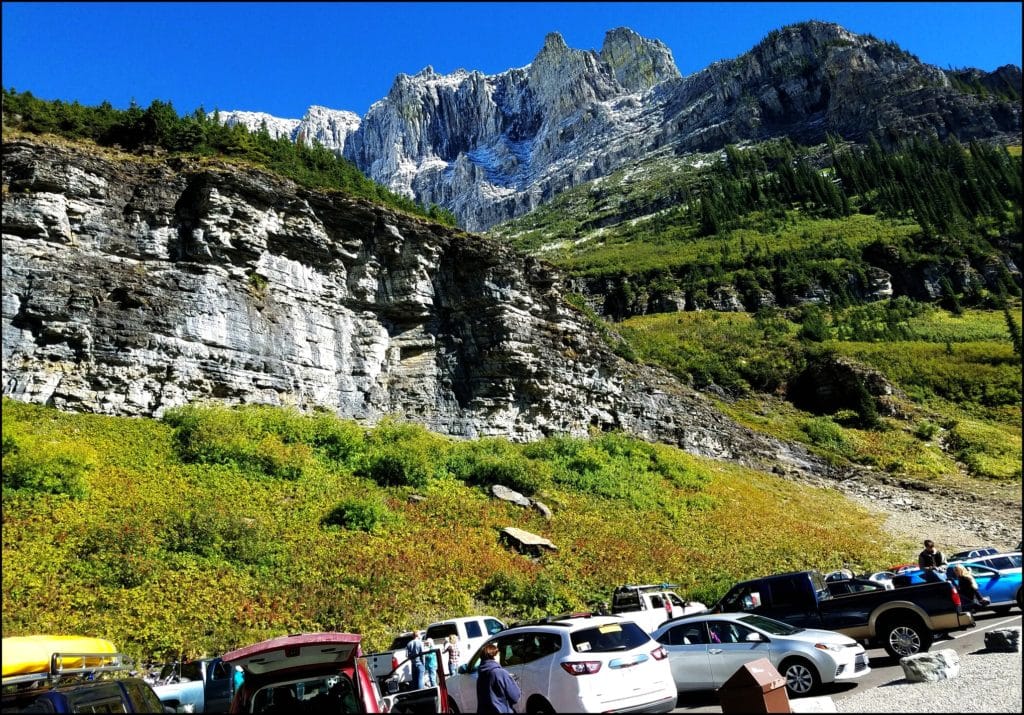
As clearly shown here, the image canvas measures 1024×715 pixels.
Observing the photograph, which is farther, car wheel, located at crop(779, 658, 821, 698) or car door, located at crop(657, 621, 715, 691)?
car door, located at crop(657, 621, 715, 691)

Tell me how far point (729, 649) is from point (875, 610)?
3.59 meters

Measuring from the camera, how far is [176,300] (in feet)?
91.6

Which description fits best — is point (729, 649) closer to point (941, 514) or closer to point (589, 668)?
point (589, 668)

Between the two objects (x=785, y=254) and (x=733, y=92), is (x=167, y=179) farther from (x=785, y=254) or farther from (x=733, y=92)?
(x=733, y=92)

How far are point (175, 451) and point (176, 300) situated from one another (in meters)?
7.90

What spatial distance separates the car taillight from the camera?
27.8ft

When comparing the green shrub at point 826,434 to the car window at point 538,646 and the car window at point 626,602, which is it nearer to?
the car window at point 626,602

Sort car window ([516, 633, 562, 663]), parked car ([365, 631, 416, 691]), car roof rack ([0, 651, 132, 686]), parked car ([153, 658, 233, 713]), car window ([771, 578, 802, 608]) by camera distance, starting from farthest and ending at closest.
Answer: car window ([771, 578, 802, 608])
parked car ([365, 631, 416, 691])
parked car ([153, 658, 233, 713])
car window ([516, 633, 562, 663])
car roof rack ([0, 651, 132, 686])

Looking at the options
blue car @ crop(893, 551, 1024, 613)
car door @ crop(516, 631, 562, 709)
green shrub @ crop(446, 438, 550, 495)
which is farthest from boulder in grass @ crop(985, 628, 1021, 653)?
green shrub @ crop(446, 438, 550, 495)

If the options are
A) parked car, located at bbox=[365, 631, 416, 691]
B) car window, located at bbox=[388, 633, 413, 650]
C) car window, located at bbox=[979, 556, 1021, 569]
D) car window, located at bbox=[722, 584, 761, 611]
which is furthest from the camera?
car window, located at bbox=[979, 556, 1021, 569]

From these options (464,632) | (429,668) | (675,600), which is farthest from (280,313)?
(429,668)

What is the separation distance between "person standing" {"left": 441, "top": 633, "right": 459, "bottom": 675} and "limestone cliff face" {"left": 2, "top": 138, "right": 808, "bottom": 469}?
1830 cm

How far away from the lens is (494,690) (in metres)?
7.30

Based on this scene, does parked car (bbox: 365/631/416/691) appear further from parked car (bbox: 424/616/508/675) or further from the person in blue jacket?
the person in blue jacket
